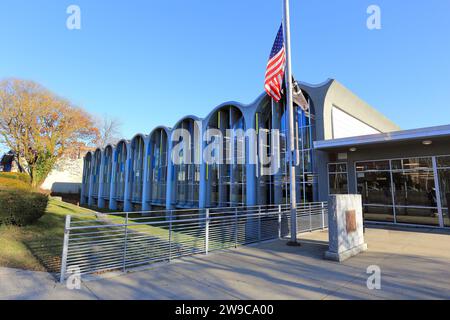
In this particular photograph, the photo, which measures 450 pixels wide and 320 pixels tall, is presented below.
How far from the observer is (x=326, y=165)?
14.2m

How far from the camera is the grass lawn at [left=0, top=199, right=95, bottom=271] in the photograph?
19.4 ft

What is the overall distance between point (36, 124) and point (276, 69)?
92.6 feet

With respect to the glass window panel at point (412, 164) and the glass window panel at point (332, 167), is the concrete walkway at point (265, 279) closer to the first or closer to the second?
the glass window panel at point (412, 164)

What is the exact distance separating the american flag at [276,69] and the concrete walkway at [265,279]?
5.25 metres

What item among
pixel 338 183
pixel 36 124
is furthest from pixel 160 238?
pixel 36 124

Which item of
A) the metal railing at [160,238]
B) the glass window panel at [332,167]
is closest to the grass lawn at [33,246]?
the metal railing at [160,238]

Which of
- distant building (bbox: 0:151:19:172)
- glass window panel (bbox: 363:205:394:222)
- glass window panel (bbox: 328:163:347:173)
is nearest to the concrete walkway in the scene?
glass window panel (bbox: 363:205:394:222)

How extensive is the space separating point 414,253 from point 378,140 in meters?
5.84

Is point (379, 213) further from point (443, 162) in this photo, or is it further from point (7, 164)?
point (7, 164)

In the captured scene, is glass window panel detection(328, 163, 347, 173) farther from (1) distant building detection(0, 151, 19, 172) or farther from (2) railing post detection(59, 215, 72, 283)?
(1) distant building detection(0, 151, 19, 172)

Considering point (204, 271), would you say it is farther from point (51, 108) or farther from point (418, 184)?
point (51, 108)

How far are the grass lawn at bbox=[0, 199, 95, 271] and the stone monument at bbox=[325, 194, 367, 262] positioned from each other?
5.83 m

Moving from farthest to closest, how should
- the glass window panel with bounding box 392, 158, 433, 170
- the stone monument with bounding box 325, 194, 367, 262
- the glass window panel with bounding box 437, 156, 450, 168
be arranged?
the glass window panel with bounding box 392, 158, 433, 170
the glass window panel with bounding box 437, 156, 450, 168
the stone monument with bounding box 325, 194, 367, 262
